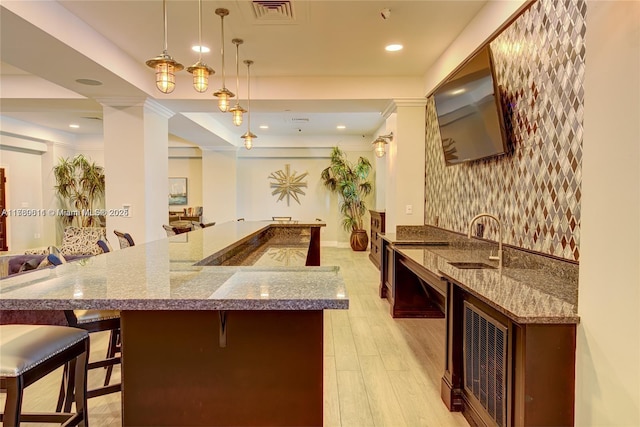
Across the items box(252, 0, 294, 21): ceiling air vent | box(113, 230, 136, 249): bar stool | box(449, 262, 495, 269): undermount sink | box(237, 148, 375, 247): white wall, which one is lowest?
box(449, 262, 495, 269): undermount sink

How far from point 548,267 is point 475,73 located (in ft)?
5.25

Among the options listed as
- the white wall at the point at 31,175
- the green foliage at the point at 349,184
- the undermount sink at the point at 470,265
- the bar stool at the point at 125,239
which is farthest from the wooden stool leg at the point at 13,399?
the white wall at the point at 31,175

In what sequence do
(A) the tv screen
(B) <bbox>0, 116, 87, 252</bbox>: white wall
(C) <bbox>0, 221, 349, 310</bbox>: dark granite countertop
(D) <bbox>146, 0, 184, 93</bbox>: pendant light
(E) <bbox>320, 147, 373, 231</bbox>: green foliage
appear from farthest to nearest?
(E) <bbox>320, 147, 373, 231</bbox>: green foliage
(B) <bbox>0, 116, 87, 252</bbox>: white wall
(A) the tv screen
(D) <bbox>146, 0, 184, 93</bbox>: pendant light
(C) <bbox>0, 221, 349, 310</bbox>: dark granite countertop

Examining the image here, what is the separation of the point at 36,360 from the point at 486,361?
6.45 feet

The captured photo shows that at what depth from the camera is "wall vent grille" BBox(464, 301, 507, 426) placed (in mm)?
1634

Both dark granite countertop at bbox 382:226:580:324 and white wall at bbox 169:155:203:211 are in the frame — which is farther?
white wall at bbox 169:155:203:211

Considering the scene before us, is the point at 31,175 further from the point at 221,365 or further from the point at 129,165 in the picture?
the point at 221,365

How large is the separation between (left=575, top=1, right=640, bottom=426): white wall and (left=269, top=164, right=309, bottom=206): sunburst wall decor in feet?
27.5

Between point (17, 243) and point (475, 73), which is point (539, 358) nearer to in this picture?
point (475, 73)

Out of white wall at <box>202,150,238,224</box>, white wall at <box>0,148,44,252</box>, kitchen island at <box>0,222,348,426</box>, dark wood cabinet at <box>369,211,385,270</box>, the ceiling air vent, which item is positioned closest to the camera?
kitchen island at <box>0,222,348,426</box>

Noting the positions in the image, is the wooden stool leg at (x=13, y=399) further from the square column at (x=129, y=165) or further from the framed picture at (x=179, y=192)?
the framed picture at (x=179, y=192)

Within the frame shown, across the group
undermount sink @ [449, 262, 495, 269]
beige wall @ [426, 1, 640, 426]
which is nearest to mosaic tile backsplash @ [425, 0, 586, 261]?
undermount sink @ [449, 262, 495, 269]

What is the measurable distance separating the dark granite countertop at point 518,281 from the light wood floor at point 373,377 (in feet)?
2.69

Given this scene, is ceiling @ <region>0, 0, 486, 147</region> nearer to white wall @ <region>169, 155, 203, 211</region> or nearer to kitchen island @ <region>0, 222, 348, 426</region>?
kitchen island @ <region>0, 222, 348, 426</region>
